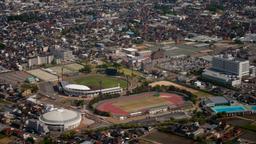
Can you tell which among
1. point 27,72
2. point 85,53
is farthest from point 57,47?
point 27,72

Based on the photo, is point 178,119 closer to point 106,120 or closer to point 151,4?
point 106,120

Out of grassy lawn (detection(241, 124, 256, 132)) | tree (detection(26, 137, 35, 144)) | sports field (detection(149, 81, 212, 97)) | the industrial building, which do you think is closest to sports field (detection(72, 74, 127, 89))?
sports field (detection(149, 81, 212, 97))

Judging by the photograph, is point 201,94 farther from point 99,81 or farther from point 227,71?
point 99,81

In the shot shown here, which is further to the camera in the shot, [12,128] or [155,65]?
[155,65]

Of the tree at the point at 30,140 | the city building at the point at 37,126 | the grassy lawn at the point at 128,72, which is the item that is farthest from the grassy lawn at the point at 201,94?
the tree at the point at 30,140

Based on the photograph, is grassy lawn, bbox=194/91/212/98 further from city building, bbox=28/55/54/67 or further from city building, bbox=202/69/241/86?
city building, bbox=28/55/54/67

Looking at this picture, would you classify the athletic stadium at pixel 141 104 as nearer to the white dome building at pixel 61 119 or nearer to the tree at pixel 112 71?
the white dome building at pixel 61 119
